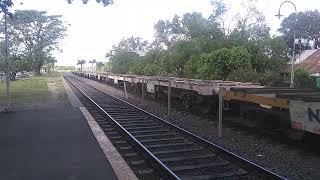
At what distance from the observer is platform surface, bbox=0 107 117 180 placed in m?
7.58

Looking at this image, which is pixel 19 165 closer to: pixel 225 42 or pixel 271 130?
pixel 271 130

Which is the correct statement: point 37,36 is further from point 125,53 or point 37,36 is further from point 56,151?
point 56,151

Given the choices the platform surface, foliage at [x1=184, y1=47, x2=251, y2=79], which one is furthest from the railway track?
foliage at [x1=184, y1=47, x2=251, y2=79]

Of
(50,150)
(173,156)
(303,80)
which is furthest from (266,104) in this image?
(303,80)

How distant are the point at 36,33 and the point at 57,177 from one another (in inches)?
3086

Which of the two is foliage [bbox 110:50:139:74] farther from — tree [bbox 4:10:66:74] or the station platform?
the station platform

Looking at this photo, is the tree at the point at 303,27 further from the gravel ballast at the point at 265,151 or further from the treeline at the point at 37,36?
the gravel ballast at the point at 265,151

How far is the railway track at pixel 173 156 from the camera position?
7727 millimetres

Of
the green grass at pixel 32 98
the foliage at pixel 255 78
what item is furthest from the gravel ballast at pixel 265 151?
the foliage at pixel 255 78

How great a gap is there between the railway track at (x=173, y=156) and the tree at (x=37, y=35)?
67.2 meters

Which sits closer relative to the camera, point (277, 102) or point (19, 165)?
point (19, 165)

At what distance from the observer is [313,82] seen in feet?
93.2

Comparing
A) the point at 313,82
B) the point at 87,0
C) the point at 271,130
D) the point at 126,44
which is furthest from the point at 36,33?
the point at 271,130

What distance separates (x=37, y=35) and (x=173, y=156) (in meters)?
77.1
